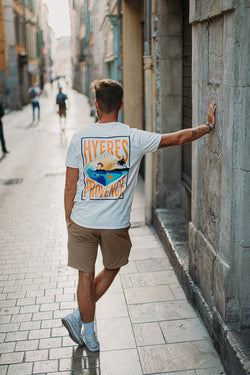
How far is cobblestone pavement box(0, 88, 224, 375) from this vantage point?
391 centimetres

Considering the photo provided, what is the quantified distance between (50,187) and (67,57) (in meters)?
176

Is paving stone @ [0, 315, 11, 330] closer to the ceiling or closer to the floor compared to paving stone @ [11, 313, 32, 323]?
closer to the floor

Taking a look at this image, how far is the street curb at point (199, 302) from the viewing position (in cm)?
345

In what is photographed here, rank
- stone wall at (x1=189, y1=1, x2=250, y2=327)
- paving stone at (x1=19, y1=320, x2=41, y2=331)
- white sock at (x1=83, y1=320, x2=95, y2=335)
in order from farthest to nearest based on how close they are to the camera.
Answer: paving stone at (x1=19, y1=320, x2=41, y2=331), white sock at (x1=83, y1=320, x2=95, y2=335), stone wall at (x1=189, y1=1, x2=250, y2=327)

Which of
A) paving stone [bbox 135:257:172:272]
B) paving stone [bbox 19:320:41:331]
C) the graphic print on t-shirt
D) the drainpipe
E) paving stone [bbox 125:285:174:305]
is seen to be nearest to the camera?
the graphic print on t-shirt

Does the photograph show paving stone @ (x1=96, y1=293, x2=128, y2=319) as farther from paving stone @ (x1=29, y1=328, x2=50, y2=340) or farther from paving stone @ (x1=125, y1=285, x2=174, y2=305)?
paving stone @ (x1=29, y1=328, x2=50, y2=340)

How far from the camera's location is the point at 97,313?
4.75 meters

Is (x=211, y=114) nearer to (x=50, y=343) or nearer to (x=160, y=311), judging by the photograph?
(x=160, y=311)

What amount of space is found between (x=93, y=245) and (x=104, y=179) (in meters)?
0.53

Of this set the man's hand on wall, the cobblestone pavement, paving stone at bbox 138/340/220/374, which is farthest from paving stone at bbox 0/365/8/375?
the man's hand on wall

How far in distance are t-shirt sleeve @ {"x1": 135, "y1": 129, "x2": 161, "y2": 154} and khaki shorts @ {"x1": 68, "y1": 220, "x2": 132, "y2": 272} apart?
0.64 metres

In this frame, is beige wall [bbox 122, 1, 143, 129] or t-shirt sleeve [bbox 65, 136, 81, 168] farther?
beige wall [bbox 122, 1, 143, 129]

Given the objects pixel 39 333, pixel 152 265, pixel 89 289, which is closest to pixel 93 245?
pixel 89 289

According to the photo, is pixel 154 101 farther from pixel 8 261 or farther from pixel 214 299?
pixel 214 299
